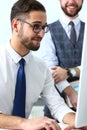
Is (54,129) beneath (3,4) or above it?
beneath

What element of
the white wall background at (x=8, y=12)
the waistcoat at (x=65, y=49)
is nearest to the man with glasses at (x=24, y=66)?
the waistcoat at (x=65, y=49)

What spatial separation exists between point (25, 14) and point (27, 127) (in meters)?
0.72

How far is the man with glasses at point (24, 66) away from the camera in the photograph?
1787mm

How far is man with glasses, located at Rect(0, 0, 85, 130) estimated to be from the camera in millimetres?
1787

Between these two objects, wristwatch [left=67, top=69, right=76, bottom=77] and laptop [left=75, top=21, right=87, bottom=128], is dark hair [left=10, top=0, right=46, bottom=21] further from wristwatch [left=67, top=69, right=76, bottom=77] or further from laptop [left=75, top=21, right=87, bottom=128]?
laptop [left=75, top=21, right=87, bottom=128]

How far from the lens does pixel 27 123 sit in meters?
1.45

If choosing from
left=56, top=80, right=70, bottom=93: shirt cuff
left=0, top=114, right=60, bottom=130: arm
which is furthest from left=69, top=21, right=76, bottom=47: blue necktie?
left=0, top=114, right=60, bottom=130: arm

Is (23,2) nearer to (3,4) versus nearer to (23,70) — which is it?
(23,70)

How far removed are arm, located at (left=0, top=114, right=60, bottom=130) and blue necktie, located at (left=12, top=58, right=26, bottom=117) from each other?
0.22 metres

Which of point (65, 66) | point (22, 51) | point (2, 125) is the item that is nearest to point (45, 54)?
point (65, 66)

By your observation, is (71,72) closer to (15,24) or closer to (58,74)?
(58,74)

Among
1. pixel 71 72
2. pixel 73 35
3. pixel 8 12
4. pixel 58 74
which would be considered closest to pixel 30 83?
pixel 58 74

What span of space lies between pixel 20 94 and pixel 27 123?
356 mm

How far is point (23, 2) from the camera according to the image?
1.84 metres
